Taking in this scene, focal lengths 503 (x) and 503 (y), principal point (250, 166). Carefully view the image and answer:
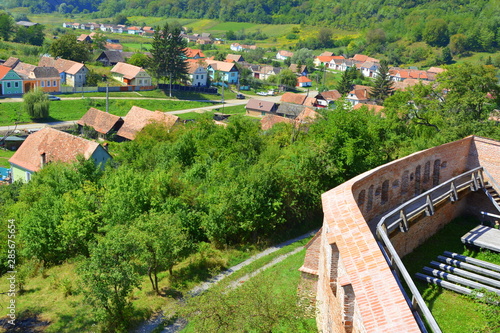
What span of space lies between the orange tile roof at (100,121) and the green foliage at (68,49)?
3193cm

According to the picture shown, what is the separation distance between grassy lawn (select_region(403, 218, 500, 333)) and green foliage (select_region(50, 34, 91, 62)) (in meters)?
81.4

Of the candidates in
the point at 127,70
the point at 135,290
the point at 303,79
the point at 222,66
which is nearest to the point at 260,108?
the point at 127,70

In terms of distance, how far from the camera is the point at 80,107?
70.4 m

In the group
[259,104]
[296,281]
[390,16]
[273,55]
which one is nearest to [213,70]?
[259,104]

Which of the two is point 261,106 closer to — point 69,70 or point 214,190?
point 69,70

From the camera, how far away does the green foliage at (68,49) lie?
8656 cm

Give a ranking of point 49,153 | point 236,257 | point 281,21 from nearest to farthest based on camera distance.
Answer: point 236,257
point 49,153
point 281,21

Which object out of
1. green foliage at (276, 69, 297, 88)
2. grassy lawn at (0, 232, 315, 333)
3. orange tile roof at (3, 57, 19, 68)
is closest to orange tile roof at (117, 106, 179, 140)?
grassy lawn at (0, 232, 315, 333)

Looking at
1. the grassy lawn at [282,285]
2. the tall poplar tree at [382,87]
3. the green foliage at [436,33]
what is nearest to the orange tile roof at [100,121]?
the grassy lawn at [282,285]

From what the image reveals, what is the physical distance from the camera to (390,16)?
182375mm

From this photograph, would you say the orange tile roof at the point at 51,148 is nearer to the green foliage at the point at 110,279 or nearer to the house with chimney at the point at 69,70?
the green foliage at the point at 110,279

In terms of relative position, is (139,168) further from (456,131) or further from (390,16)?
(390,16)

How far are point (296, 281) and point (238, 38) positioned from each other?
164485 millimetres

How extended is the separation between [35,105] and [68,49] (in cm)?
2947
